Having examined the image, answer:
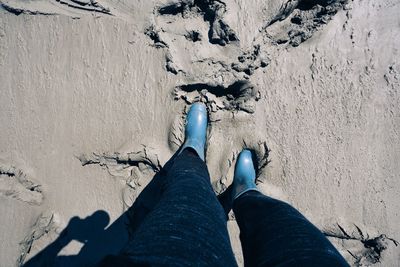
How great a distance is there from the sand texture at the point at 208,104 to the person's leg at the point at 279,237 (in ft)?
1.70

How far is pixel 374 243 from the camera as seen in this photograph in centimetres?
181

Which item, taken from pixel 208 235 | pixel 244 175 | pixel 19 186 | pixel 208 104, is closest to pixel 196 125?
pixel 208 104

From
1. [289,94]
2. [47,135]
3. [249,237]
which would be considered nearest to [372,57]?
[289,94]

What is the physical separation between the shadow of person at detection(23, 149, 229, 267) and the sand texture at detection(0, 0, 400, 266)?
6cm

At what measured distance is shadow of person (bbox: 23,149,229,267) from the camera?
1.88 metres

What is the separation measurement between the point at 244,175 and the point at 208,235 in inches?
30.1

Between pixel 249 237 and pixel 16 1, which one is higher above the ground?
pixel 16 1

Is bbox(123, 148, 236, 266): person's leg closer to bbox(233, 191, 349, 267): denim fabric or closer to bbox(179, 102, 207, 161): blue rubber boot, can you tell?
bbox(233, 191, 349, 267): denim fabric

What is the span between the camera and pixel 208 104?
1824 mm

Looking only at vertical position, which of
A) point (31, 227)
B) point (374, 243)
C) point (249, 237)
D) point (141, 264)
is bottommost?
point (31, 227)

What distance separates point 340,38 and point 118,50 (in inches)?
49.4

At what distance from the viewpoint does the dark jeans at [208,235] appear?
2.91 feet

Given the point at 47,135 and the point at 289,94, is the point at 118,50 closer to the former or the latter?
the point at 47,135

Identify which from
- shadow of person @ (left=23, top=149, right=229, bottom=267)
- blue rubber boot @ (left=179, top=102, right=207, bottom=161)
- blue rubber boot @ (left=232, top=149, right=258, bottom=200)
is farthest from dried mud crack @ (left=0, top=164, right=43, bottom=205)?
blue rubber boot @ (left=232, top=149, right=258, bottom=200)
